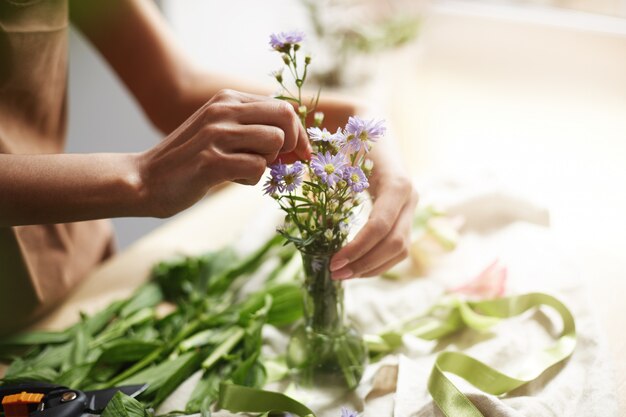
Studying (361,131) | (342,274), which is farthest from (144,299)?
(361,131)

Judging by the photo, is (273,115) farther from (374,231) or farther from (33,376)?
(33,376)

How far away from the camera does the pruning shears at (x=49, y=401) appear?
22.1 inches

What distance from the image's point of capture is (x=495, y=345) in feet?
2.35

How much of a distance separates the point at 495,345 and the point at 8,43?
0.72m

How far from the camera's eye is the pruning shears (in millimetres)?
562

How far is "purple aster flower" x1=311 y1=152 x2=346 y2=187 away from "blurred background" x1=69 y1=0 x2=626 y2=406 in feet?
1.19

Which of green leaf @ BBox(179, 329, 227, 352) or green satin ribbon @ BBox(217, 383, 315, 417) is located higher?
green satin ribbon @ BBox(217, 383, 315, 417)

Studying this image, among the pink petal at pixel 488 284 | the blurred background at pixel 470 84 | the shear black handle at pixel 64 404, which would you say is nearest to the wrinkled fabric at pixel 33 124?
the shear black handle at pixel 64 404

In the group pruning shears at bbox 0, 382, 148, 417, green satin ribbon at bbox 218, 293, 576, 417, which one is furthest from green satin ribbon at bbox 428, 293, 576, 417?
pruning shears at bbox 0, 382, 148, 417

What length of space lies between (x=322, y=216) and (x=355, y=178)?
6 centimetres

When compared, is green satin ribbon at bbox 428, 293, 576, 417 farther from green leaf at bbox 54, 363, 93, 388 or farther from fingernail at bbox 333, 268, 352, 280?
green leaf at bbox 54, 363, 93, 388

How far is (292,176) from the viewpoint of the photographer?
1.76 feet

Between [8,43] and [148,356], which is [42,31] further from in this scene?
[148,356]

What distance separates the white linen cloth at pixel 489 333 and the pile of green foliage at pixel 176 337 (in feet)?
0.10
